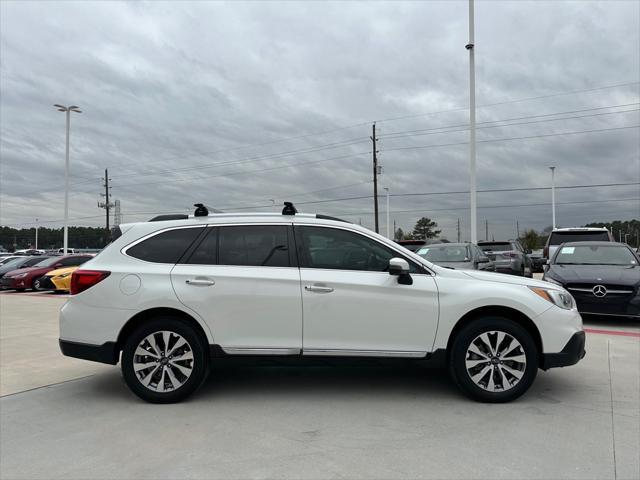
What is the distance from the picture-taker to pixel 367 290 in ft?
14.6

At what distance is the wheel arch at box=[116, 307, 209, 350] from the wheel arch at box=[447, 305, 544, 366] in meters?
2.33

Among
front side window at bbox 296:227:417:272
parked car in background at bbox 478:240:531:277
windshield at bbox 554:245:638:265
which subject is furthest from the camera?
parked car in background at bbox 478:240:531:277

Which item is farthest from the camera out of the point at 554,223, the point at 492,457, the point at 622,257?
the point at 554,223

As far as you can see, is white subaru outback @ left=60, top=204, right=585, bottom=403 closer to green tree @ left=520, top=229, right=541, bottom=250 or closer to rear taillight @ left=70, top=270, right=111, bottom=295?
rear taillight @ left=70, top=270, right=111, bottom=295

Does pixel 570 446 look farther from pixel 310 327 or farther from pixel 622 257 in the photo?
pixel 622 257

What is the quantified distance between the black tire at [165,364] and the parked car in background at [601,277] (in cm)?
684

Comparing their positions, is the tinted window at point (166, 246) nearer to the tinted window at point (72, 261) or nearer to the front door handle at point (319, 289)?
the front door handle at point (319, 289)

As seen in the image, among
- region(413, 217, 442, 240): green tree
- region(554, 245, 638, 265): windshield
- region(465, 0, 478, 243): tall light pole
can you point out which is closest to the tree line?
region(413, 217, 442, 240): green tree

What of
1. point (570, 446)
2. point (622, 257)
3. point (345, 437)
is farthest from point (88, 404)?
point (622, 257)

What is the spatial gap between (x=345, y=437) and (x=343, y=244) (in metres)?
1.76

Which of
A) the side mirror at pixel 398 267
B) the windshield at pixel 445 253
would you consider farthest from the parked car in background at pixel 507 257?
the side mirror at pixel 398 267

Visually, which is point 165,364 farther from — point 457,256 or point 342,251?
point 457,256

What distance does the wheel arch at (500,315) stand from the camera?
14.8 ft

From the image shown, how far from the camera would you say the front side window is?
4.61 meters
